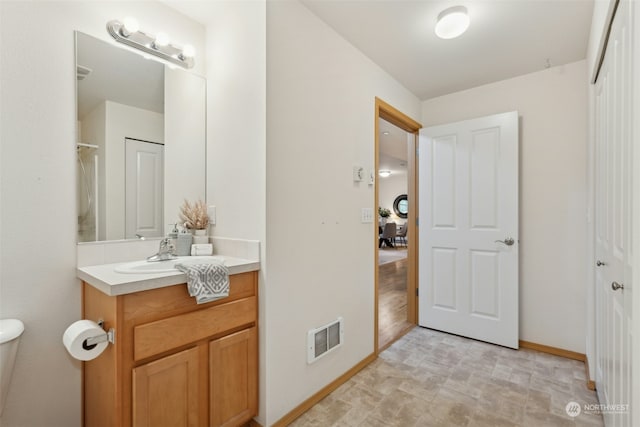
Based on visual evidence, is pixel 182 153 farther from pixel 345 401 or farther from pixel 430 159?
pixel 430 159

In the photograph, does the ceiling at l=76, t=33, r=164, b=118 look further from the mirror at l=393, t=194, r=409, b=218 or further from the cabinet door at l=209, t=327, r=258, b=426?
the mirror at l=393, t=194, r=409, b=218

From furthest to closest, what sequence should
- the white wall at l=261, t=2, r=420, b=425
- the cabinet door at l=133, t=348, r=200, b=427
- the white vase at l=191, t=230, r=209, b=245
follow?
the white vase at l=191, t=230, r=209, b=245 → the white wall at l=261, t=2, r=420, b=425 → the cabinet door at l=133, t=348, r=200, b=427

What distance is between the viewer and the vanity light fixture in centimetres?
160

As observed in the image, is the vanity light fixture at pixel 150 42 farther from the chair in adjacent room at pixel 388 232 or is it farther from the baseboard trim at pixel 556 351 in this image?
the chair in adjacent room at pixel 388 232

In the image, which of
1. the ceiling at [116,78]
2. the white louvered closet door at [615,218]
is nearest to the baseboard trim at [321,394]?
the white louvered closet door at [615,218]

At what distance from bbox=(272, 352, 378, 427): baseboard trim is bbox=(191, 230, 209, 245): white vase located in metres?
1.10

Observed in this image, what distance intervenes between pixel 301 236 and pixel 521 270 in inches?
82.7

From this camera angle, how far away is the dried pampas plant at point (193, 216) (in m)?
1.87

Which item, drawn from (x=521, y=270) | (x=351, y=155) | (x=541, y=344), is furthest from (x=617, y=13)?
(x=541, y=344)

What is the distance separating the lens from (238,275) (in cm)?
151

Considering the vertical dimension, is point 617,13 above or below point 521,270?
above

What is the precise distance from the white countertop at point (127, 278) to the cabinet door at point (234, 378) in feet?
1.15

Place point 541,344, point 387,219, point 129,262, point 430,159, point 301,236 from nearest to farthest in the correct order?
point 129,262, point 301,236, point 541,344, point 430,159, point 387,219
